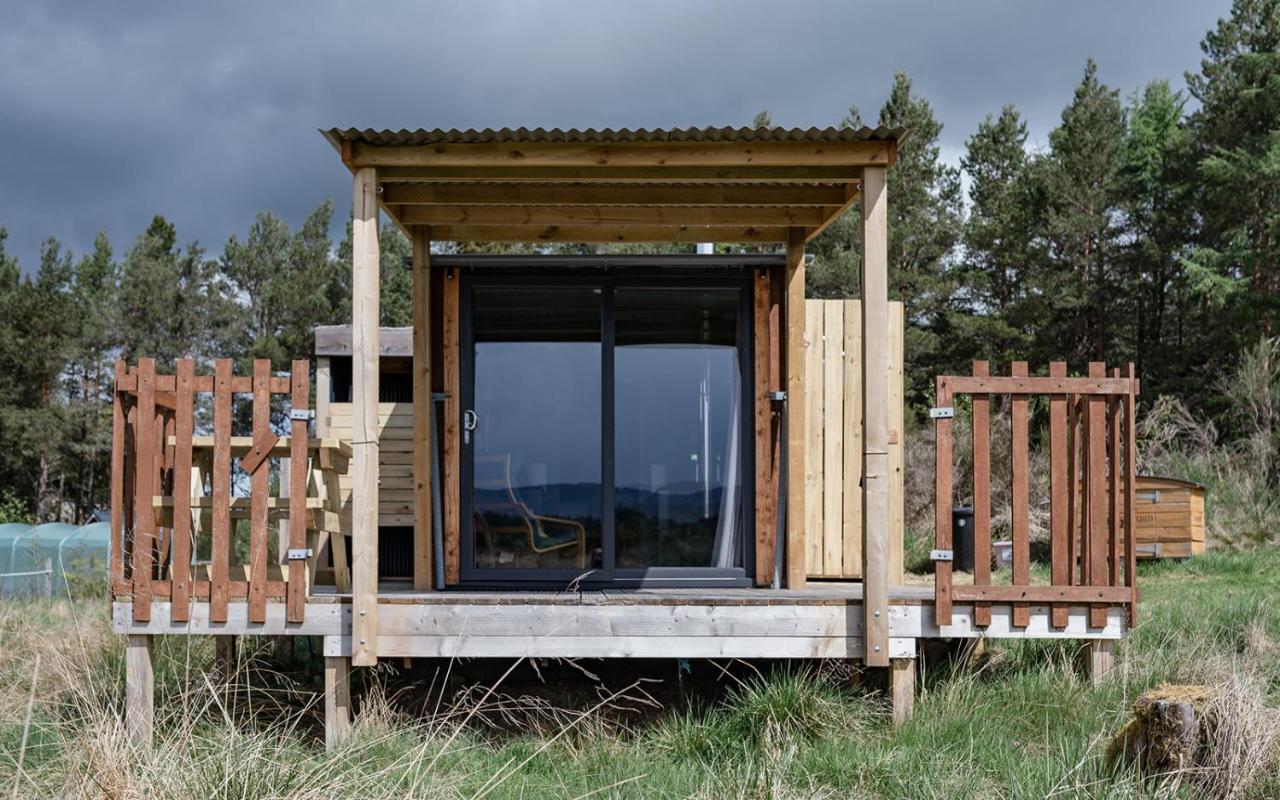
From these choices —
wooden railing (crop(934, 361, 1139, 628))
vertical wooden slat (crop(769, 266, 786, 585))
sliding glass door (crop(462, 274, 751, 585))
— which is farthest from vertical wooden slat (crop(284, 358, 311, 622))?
wooden railing (crop(934, 361, 1139, 628))

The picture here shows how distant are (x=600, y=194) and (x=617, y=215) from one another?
340mm

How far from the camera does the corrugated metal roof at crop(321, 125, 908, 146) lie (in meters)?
5.50

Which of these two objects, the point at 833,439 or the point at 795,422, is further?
the point at 833,439

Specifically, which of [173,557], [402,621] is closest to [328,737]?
[402,621]

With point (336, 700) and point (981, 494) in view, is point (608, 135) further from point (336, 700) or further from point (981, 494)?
point (336, 700)

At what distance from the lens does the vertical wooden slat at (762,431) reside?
269 inches

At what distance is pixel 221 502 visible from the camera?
221 inches

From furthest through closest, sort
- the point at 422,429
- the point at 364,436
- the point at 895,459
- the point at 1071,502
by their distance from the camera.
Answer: the point at 895,459 < the point at 422,429 < the point at 1071,502 < the point at 364,436

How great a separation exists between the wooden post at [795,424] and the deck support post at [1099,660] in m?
1.64

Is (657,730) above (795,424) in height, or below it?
below

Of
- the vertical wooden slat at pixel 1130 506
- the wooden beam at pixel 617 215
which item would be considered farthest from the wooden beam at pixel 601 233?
the vertical wooden slat at pixel 1130 506

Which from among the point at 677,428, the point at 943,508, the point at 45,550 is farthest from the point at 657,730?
the point at 45,550

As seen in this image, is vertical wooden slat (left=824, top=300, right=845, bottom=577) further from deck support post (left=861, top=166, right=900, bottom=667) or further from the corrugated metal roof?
the corrugated metal roof

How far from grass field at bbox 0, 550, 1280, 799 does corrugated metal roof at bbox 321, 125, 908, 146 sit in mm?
2560
